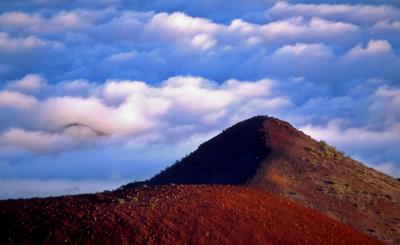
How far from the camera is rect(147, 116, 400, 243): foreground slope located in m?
46.9

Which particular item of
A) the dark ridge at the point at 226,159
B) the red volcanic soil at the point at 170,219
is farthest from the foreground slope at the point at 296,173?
the red volcanic soil at the point at 170,219

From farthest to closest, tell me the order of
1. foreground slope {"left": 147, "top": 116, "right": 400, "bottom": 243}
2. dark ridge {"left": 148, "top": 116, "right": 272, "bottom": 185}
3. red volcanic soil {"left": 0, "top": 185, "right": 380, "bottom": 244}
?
dark ridge {"left": 148, "top": 116, "right": 272, "bottom": 185} → foreground slope {"left": 147, "top": 116, "right": 400, "bottom": 243} → red volcanic soil {"left": 0, "top": 185, "right": 380, "bottom": 244}

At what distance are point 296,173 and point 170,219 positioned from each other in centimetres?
2585

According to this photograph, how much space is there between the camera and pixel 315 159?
5512 centimetres

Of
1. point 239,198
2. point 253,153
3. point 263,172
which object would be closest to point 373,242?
point 239,198

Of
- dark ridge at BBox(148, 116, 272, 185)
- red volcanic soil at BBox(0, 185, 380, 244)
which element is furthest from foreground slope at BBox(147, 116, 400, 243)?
red volcanic soil at BBox(0, 185, 380, 244)

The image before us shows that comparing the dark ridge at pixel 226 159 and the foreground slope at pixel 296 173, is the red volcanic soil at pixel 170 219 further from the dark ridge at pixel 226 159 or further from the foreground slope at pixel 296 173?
the dark ridge at pixel 226 159

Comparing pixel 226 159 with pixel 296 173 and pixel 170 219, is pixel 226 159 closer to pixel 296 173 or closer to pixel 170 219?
pixel 296 173

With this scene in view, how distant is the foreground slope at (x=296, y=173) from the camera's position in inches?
1845

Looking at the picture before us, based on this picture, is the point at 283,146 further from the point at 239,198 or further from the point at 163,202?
the point at 163,202

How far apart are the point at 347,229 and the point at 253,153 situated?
20274 millimetres

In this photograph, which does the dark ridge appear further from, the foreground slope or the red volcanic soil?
the red volcanic soil

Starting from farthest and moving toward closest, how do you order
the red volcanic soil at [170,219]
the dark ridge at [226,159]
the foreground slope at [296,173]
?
the dark ridge at [226,159], the foreground slope at [296,173], the red volcanic soil at [170,219]

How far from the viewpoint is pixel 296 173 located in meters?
51.2
